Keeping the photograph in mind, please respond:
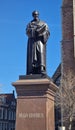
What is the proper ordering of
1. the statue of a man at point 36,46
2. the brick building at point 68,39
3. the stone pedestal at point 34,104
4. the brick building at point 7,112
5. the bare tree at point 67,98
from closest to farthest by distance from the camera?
the stone pedestal at point 34,104
the statue of a man at point 36,46
the bare tree at point 67,98
the brick building at point 68,39
the brick building at point 7,112

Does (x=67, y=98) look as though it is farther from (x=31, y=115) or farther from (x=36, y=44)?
(x=31, y=115)

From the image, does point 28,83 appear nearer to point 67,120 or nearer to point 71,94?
point 71,94

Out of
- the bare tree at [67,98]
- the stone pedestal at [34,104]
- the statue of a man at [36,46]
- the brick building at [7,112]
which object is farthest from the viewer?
the brick building at [7,112]

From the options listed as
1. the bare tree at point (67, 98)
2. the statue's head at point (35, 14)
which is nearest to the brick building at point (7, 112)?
the bare tree at point (67, 98)

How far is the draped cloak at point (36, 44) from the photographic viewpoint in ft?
33.4

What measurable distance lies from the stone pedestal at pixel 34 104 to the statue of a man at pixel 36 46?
23.3 inches

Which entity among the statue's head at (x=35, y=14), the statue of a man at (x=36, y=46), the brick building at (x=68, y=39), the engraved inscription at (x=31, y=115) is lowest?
the engraved inscription at (x=31, y=115)

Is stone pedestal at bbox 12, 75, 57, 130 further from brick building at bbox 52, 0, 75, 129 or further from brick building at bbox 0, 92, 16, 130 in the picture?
brick building at bbox 0, 92, 16, 130

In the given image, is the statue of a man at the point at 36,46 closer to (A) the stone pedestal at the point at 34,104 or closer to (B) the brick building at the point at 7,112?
(A) the stone pedestal at the point at 34,104

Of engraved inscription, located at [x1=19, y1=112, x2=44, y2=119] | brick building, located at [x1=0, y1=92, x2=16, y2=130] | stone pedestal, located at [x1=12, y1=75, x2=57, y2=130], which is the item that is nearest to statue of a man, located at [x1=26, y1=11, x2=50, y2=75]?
stone pedestal, located at [x1=12, y1=75, x2=57, y2=130]

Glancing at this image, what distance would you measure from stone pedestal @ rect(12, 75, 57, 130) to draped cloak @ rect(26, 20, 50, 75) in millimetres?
691

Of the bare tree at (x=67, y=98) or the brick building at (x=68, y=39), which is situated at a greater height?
the brick building at (x=68, y=39)

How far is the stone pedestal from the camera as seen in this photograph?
363 inches

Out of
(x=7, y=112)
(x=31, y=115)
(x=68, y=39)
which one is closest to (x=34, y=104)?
(x=31, y=115)
